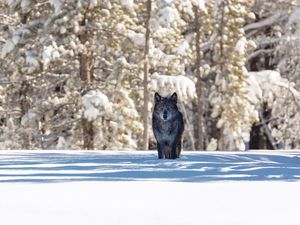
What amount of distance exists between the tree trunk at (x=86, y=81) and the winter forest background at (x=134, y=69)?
40mm

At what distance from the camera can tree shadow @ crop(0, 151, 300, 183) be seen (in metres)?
8.80

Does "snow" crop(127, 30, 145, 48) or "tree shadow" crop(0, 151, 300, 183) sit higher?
"snow" crop(127, 30, 145, 48)

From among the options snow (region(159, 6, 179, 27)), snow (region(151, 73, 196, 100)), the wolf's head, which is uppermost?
snow (region(159, 6, 179, 27))

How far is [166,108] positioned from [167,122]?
229mm

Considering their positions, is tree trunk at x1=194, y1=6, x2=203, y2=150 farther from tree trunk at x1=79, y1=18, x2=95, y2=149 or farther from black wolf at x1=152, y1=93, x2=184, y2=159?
black wolf at x1=152, y1=93, x2=184, y2=159

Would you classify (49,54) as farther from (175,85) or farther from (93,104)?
(175,85)

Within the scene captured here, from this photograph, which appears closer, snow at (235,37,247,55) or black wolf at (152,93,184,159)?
black wolf at (152,93,184,159)

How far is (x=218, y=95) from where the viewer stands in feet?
103
